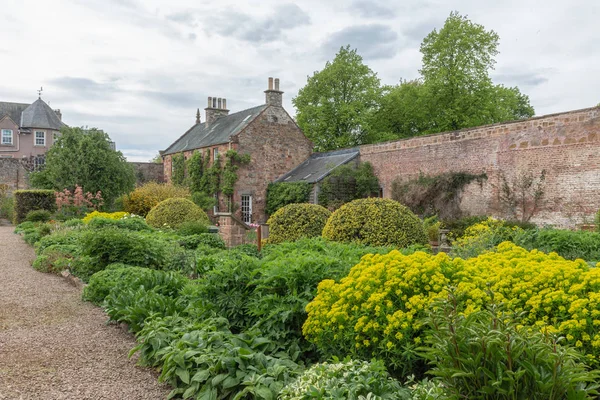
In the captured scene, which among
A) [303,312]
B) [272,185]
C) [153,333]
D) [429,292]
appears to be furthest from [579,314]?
[272,185]

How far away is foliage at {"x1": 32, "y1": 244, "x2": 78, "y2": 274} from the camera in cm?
952

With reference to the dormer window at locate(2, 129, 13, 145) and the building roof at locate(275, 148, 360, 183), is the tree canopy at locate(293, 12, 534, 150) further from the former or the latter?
the dormer window at locate(2, 129, 13, 145)

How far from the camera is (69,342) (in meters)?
5.36

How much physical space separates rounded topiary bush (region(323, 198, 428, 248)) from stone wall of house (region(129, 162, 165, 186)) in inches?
1095

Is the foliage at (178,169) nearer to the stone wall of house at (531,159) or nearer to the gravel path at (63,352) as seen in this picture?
the stone wall of house at (531,159)

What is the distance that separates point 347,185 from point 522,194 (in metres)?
8.64

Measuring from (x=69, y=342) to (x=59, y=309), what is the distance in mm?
1623

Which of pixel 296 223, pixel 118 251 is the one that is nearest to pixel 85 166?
pixel 296 223

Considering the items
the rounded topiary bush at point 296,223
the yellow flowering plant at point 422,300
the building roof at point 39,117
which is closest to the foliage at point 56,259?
the rounded topiary bush at point 296,223

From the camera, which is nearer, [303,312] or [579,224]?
[303,312]

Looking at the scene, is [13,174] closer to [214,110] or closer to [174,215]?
[214,110]

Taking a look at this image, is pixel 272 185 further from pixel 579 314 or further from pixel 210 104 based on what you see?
pixel 579 314

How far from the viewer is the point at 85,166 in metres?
22.8

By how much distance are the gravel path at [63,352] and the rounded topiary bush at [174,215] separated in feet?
24.5
